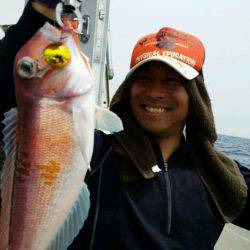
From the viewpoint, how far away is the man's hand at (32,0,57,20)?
213 centimetres

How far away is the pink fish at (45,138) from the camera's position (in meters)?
1.92

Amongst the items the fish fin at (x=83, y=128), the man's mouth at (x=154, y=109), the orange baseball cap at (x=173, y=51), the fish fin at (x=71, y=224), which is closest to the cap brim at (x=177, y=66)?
the orange baseball cap at (x=173, y=51)

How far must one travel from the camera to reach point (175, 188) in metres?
2.84

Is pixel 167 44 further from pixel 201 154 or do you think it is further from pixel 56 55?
pixel 56 55

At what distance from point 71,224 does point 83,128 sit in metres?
0.46

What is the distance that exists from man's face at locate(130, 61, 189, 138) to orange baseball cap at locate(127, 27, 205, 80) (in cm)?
7

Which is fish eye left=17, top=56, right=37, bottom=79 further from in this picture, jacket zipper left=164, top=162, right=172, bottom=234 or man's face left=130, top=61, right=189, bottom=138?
jacket zipper left=164, top=162, right=172, bottom=234

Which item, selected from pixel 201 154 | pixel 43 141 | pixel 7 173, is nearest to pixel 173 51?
pixel 201 154

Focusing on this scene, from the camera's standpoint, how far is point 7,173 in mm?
2000

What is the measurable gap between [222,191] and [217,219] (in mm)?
188

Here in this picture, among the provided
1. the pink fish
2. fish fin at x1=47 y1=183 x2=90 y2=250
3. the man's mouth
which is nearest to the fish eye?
the pink fish

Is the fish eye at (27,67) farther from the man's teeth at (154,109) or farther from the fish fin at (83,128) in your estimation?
the man's teeth at (154,109)

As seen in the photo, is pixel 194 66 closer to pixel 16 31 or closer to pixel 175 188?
pixel 175 188

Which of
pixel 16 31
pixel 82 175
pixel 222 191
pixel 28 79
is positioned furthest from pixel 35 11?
pixel 222 191
